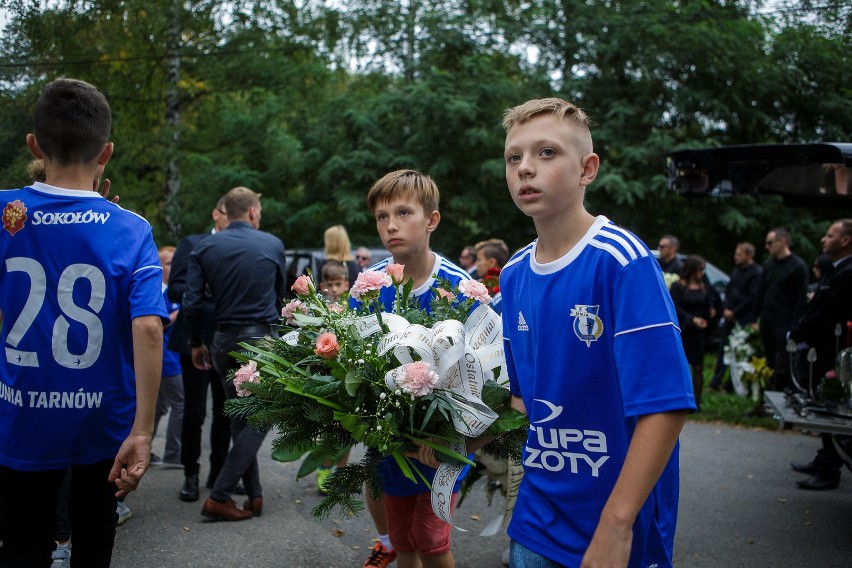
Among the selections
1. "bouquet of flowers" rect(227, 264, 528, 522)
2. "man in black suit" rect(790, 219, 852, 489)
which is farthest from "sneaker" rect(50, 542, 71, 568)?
"man in black suit" rect(790, 219, 852, 489)

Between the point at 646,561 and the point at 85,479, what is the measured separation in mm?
2096

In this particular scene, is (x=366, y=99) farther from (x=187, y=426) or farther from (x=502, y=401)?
(x=502, y=401)

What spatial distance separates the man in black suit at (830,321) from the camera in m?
7.28

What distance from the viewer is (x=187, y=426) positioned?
22.3 feet

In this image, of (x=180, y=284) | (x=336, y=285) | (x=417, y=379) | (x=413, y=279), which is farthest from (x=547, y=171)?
(x=336, y=285)

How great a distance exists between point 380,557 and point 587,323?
304 centimetres

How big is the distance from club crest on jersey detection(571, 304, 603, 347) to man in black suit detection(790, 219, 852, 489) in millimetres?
5775

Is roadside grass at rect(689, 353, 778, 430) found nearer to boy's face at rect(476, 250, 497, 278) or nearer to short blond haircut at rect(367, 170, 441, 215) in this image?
boy's face at rect(476, 250, 497, 278)

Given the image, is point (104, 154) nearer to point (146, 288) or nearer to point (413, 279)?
point (146, 288)

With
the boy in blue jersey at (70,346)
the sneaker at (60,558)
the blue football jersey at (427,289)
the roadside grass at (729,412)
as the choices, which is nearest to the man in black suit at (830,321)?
the roadside grass at (729,412)

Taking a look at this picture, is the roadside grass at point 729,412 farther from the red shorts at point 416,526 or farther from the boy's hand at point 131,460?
the boy's hand at point 131,460

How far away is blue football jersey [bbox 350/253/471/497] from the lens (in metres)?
3.73

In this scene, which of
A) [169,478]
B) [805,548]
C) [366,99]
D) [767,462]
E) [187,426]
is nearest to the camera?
[805,548]

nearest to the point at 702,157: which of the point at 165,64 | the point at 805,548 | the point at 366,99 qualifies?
the point at 805,548
